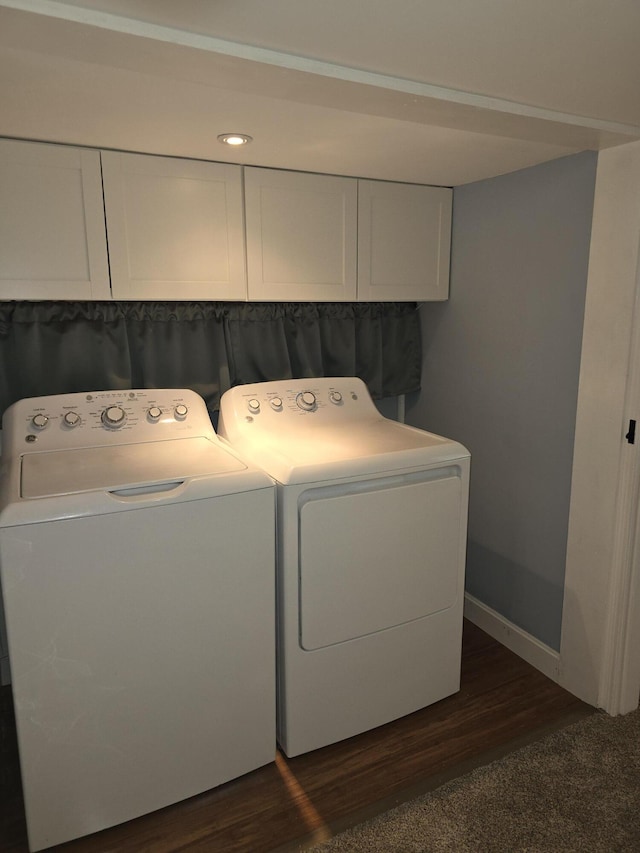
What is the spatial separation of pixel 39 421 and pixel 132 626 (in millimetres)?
842

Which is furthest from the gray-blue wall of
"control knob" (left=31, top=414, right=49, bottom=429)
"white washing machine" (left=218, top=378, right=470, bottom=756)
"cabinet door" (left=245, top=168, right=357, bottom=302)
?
"control knob" (left=31, top=414, right=49, bottom=429)

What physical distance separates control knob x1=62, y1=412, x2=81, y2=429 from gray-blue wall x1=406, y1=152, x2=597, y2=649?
5.55 feet

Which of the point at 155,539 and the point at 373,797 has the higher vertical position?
the point at 155,539

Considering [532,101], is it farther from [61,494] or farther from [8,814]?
[8,814]

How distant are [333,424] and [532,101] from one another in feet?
4.43

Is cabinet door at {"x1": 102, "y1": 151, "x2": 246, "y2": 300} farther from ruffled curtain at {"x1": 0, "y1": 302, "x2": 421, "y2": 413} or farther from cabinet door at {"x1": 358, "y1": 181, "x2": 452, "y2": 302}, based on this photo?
cabinet door at {"x1": 358, "y1": 181, "x2": 452, "y2": 302}

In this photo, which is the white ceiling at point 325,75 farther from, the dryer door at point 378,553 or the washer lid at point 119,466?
the dryer door at point 378,553

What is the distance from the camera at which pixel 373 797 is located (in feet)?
5.96

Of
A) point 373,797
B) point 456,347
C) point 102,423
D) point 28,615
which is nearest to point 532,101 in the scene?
point 456,347

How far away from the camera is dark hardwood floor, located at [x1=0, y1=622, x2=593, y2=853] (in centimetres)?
168

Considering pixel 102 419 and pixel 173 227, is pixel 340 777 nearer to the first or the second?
pixel 102 419

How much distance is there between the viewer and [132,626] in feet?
5.27

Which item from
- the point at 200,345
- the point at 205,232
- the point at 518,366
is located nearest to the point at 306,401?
the point at 200,345

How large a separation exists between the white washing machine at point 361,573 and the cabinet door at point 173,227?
577 millimetres
